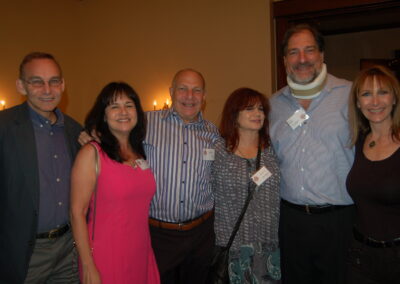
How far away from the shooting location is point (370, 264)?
5.74ft

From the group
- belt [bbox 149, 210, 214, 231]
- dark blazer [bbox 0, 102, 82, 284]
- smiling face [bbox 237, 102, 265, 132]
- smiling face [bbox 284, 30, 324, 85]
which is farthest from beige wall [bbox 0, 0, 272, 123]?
dark blazer [bbox 0, 102, 82, 284]

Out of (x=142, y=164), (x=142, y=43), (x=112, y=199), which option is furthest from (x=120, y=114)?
(x=142, y=43)

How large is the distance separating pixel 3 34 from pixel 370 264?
487 centimetres

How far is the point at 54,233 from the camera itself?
188 centimetres

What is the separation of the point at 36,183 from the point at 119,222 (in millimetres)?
517

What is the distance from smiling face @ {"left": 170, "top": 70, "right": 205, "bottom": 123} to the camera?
2426mm

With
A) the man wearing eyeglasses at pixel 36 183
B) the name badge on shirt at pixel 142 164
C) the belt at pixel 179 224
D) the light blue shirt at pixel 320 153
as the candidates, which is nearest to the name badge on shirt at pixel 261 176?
the light blue shirt at pixel 320 153

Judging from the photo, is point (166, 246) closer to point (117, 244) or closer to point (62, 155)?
point (117, 244)

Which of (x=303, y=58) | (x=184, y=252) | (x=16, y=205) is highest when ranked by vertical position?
(x=303, y=58)

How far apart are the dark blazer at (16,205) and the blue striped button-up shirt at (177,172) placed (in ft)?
2.61

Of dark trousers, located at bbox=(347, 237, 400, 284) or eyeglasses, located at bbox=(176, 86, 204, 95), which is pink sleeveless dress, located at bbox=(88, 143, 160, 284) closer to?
eyeglasses, located at bbox=(176, 86, 204, 95)

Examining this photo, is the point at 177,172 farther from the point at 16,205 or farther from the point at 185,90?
the point at 16,205

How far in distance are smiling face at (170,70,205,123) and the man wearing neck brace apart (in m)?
0.64

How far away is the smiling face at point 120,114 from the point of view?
1.89m
